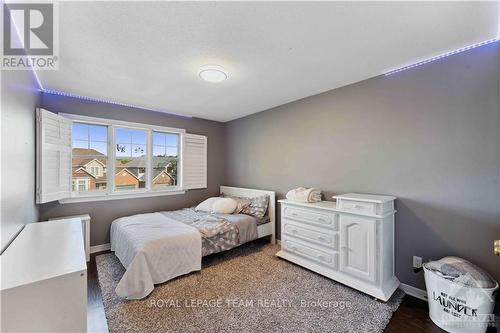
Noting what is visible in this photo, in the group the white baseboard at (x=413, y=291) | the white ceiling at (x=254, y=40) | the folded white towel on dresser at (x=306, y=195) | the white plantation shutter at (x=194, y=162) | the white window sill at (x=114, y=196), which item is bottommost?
the white baseboard at (x=413, y=291)

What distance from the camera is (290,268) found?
2.79 meters

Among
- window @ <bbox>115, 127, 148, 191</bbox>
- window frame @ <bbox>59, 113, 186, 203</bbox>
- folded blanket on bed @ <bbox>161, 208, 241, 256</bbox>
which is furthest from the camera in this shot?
window @ <bbox>115, 127, 148, 191</bbox>

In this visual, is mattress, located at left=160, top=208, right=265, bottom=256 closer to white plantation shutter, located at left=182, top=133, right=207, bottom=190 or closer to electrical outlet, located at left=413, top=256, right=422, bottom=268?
white plantation shutter, located at left=182, top=133, right=207, bottom=190

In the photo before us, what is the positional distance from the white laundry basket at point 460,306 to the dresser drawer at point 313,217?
37.4 inches

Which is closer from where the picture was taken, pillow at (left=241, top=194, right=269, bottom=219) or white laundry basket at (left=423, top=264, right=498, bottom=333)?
white laundry basket at (left=423, top=264, right=498, bottom=333)

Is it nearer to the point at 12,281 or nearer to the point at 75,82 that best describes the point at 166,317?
the point at 12,281

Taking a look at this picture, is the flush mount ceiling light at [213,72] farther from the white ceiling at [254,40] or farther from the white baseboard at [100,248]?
the white baseboard at [100,248]

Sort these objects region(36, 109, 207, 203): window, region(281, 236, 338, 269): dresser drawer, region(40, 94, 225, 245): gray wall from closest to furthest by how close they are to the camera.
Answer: region(281, 236, 338, 269): dresser drawer, region(36, 109, 207, 203): window, region(40, 94, 225, 245): gray wall

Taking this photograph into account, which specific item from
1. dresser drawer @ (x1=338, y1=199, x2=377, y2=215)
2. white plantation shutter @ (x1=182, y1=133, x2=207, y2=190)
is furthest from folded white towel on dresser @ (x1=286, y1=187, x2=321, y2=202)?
white plantation shutter @ (x1=182, y1=133, x2=207, y2=190)

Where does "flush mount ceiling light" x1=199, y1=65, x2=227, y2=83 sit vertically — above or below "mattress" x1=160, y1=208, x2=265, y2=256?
above

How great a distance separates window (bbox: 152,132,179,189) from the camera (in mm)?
4055

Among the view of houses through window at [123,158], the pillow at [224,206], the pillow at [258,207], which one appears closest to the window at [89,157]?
the view of houses through window at [123,158]

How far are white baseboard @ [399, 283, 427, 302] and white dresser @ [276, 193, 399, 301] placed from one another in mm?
72

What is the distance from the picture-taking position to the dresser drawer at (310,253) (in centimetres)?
248
